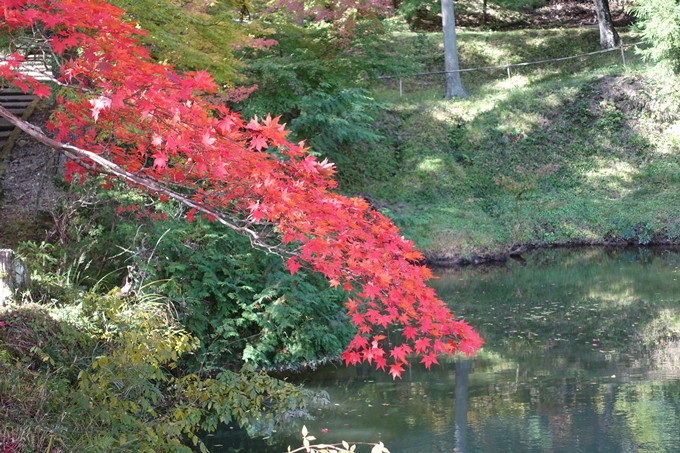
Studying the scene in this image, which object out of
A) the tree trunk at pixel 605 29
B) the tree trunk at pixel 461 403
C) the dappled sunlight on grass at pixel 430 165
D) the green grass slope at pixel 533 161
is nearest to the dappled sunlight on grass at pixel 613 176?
the green grass slope at pixel 533 161

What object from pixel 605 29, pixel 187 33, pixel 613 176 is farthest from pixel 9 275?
pixel 605 29

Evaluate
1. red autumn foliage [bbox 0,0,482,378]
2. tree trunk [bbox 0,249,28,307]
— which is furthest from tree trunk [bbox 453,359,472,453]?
tree trunk [bbox 0,249,28,307]

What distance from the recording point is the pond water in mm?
7078

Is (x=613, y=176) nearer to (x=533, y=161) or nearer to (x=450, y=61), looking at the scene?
(x=533, y=161)

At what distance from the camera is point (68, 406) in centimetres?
529

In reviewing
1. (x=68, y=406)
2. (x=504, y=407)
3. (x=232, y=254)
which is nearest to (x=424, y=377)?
(x=504, y=407)

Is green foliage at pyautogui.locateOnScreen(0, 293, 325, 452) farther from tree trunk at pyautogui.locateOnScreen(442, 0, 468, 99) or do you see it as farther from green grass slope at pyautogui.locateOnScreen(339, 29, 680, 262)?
tree trunk at pyautogui.locateOnScreen(442, 0, 468, 99)

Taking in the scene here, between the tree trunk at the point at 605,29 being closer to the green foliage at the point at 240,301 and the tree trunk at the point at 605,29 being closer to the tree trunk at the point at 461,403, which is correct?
the tree trunk at the point at 461,403

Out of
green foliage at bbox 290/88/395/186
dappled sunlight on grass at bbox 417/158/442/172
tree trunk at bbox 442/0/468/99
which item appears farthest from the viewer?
tree trunk at bbox 442/0/468/99

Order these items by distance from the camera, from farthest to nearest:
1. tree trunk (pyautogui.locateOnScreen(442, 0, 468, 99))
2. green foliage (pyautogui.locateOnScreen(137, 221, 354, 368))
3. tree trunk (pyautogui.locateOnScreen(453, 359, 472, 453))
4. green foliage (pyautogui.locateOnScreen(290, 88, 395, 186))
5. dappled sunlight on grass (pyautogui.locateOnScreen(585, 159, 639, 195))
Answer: tree trunk (pyautogui.locateOnScreen(442, 0, 468, 99)) → dappled sunlight on grass (pyautogui.locateOnScreen(585, 159, 639, 195)) → green foliage (pyautogui.locateOnScreen(290, 88, 395, 186)) → green foliage (pyautogui.locateOnScreen(137, 221, 354, 368)) → tree trunk (pyautogui.locateOnScreen(453, 359, 472, 453))

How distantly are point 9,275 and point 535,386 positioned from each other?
581 cm

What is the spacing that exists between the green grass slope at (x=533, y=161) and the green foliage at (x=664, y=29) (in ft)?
5.33

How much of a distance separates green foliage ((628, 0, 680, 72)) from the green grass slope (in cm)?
163

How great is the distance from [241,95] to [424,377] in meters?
5.40
